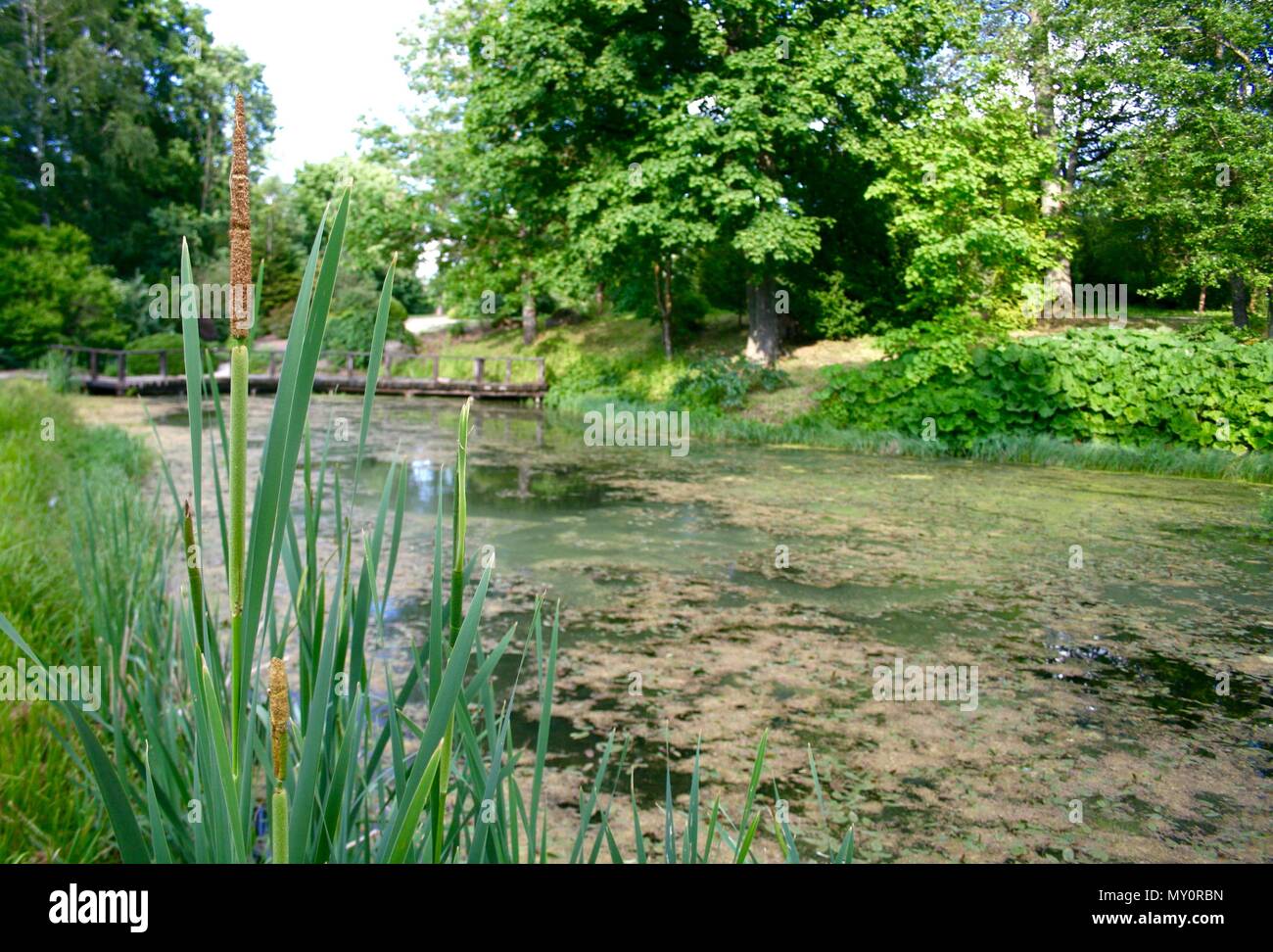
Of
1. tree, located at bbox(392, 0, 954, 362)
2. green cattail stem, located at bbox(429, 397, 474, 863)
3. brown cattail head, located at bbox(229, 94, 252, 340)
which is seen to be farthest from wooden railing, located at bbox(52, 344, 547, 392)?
brown cattail head, located at bbox(229, 94, 252, 340)

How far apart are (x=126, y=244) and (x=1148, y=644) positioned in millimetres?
23713

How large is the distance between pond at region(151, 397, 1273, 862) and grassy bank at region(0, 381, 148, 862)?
103 cm

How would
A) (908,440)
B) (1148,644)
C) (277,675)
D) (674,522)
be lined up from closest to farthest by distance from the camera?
(277,675) → (1148,644) → (674,522) → (908,440)

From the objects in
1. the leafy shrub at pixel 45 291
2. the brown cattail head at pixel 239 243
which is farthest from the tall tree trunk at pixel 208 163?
the brown cattail head at pixel 239 243

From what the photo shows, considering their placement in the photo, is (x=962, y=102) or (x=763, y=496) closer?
(x=763, y=496)

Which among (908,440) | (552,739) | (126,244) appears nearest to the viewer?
(552,739)

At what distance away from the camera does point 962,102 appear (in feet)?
42.4

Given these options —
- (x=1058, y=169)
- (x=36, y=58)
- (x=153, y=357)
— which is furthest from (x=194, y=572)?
(x=36, y=58)

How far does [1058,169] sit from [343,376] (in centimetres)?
1509

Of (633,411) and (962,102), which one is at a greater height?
(962,102)

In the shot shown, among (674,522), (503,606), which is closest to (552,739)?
(503,606)

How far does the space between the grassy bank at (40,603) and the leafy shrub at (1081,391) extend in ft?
28.9

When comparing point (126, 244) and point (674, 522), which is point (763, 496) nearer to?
point (674, 522)

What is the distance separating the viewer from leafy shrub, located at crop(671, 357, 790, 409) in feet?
44.0
